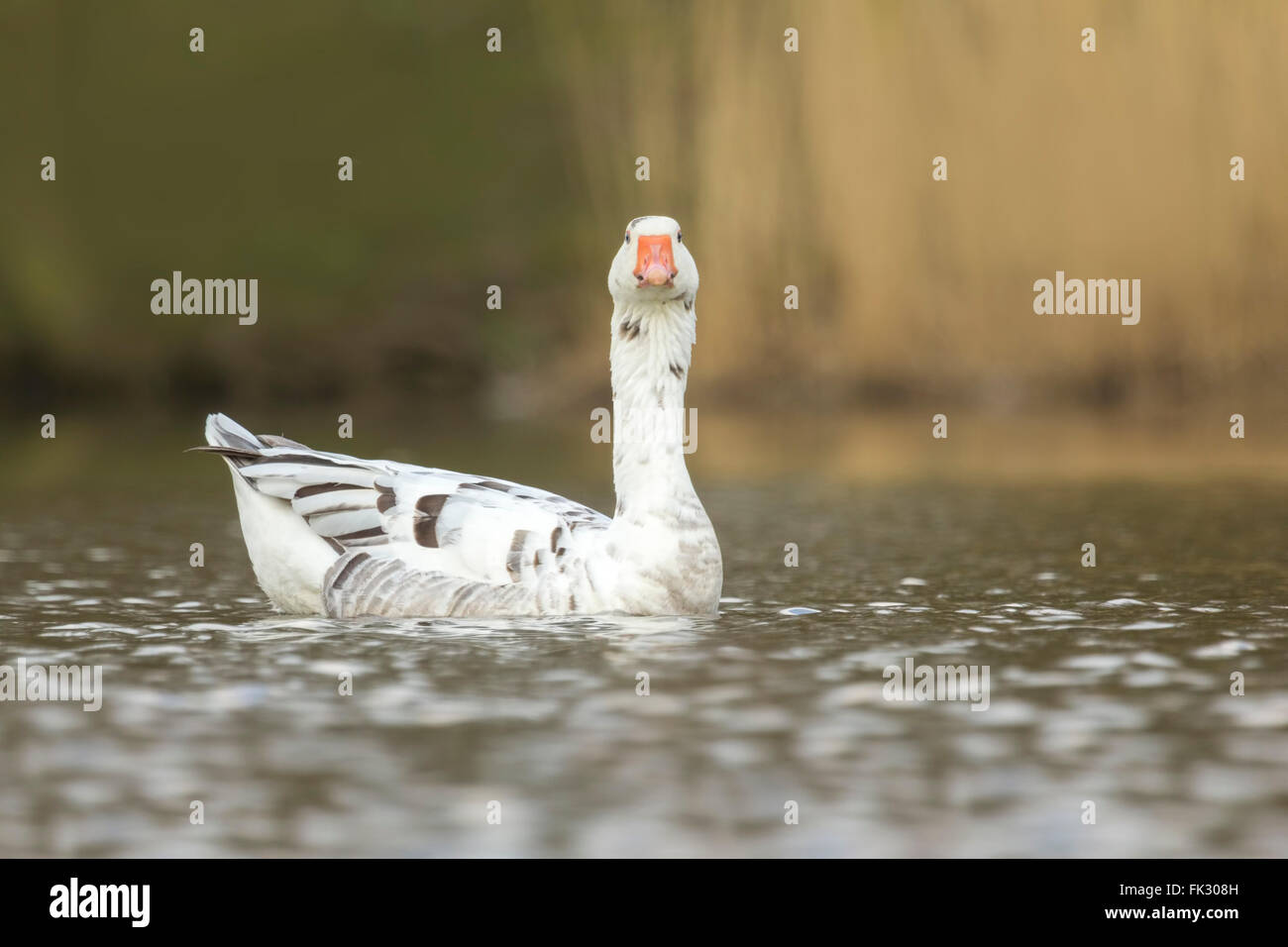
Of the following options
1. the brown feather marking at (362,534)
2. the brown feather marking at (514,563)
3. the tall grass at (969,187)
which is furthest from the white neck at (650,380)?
the tall grass at (969,187)

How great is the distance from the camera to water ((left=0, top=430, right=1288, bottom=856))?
199 inches

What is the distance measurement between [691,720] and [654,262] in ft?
8.51

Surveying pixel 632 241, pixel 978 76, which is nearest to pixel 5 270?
pixel 978 76

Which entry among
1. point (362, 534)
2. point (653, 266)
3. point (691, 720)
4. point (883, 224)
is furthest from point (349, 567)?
point (883, 224)

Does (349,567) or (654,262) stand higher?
(654,262)

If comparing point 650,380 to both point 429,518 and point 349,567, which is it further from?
point 349,567

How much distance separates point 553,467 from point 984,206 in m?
6.56

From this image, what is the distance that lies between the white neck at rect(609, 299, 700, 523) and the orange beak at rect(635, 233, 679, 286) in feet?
1.21

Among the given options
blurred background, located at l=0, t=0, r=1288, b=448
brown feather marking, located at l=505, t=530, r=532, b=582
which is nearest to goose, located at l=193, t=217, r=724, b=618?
brown feather marking, located at l=505, t=530, r=532, b=582

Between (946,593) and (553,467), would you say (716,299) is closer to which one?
(553,467)

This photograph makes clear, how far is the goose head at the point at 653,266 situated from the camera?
8344 millimetres

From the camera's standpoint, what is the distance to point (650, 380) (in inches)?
346

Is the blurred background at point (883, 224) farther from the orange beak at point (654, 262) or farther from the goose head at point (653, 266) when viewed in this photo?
the orange beak at point (654, 262)

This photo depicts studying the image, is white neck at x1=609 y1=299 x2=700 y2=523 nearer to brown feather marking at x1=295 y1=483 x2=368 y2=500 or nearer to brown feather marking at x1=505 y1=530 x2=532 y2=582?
brown feather marking at x1=505 y1=530 x2=532 y2=582
